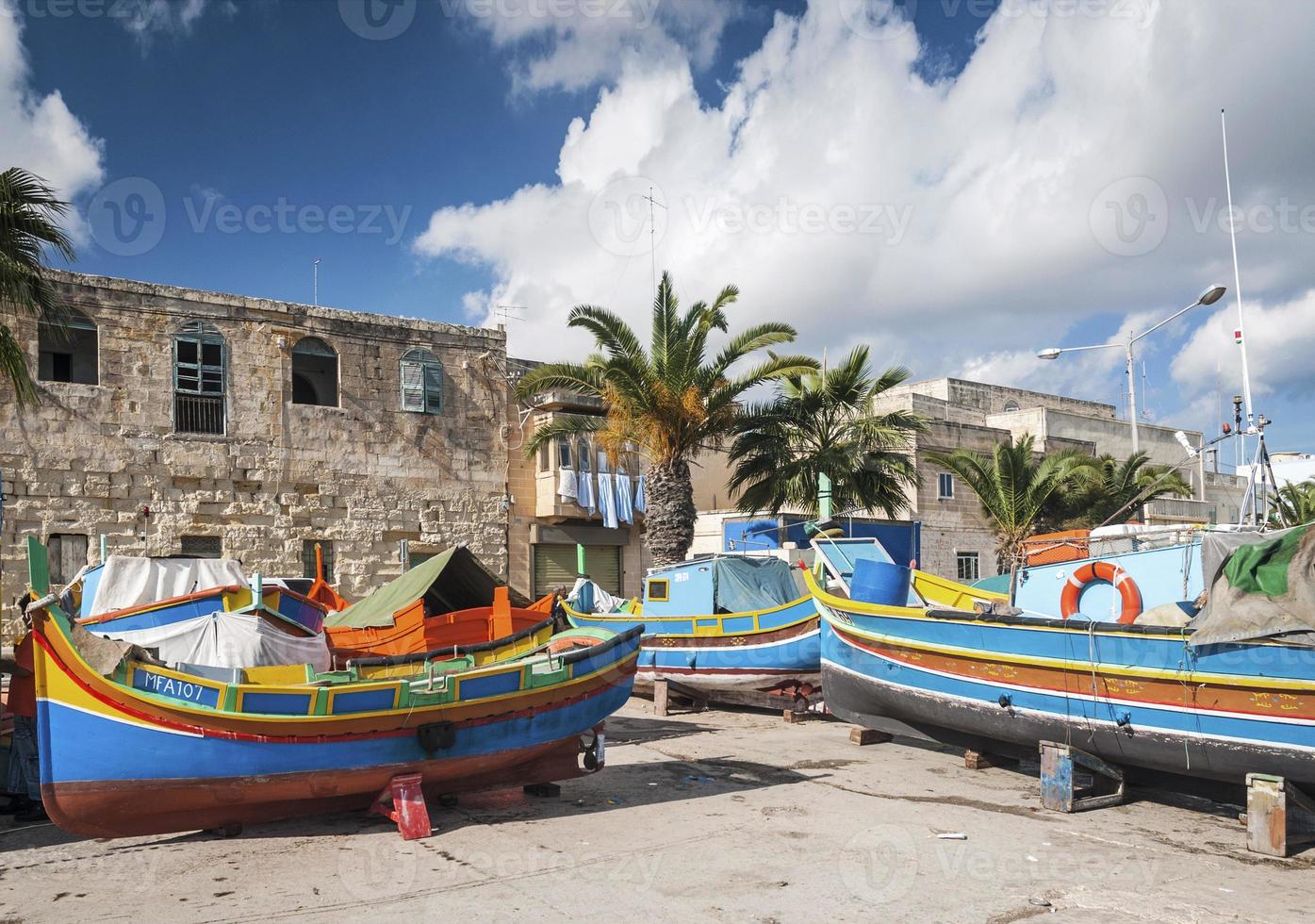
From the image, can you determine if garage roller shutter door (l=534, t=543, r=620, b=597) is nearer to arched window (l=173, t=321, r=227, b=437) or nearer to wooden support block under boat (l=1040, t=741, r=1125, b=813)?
arched window (l=173, t=321, r=227, b=437)

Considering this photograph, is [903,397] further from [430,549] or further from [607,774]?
[607,774]

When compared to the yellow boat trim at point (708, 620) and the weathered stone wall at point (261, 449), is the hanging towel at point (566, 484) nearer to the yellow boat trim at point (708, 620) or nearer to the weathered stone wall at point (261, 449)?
the weathered stone wall at point (261, 449)

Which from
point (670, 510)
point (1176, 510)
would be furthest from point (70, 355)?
point (1176, 510)

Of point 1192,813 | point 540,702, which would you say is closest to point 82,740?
point 540,702

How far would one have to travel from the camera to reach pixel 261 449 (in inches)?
926

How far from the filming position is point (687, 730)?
12648 mm

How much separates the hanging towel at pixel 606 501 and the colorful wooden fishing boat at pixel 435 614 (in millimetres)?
11750

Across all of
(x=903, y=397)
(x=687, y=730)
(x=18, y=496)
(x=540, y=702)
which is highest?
(x=903, y=397)

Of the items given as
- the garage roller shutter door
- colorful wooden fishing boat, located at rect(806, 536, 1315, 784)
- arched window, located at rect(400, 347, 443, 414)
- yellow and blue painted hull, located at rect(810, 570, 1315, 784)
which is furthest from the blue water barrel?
arched window, located at rect(400, 347, 443, 414)

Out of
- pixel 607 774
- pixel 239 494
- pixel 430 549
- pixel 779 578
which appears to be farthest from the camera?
pixel 430 549

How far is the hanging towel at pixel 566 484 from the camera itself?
86.7 ft

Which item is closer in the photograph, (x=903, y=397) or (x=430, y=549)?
(x=430, y=549)

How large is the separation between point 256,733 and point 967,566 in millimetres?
28659

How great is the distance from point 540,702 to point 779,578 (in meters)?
7.54
